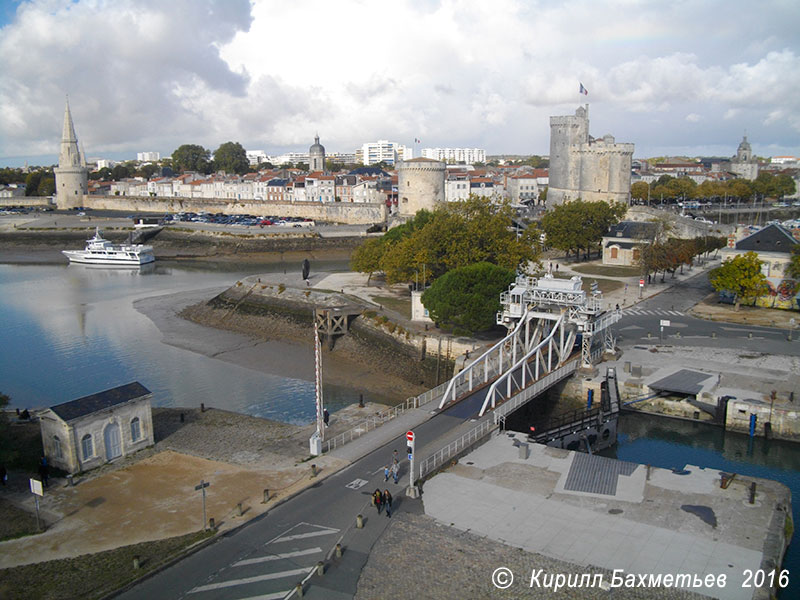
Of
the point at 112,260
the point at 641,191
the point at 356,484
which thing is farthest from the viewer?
the point at 641,191

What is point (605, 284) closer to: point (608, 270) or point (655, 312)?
point (608, 270)

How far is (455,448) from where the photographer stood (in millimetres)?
20531

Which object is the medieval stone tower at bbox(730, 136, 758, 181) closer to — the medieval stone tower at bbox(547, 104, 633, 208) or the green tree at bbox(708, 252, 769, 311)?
the medieval stone tower at bbox(547, 104, 633, 208)

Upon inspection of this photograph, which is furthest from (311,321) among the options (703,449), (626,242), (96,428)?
(626,242)

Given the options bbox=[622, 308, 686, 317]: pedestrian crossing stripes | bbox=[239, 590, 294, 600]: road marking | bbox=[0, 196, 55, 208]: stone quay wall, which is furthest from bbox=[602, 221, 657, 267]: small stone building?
bbox=[0, 196, 55, 208]: stone quay wall

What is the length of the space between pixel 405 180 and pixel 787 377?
53.4 metres

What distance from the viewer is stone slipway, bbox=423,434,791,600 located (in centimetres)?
1536

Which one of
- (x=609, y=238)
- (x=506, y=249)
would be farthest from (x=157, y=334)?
(x=609, y=238)

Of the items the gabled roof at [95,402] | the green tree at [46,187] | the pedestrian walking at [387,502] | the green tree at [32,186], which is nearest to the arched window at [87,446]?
the gabled roof at [95,402]

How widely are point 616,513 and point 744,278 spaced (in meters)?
30.4

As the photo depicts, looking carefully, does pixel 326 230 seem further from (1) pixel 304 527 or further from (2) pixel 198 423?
(1) pixel 304 527

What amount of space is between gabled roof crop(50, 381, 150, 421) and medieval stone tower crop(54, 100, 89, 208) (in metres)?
120

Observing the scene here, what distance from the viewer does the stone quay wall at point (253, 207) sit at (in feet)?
322

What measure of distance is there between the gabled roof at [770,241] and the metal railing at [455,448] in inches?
1180
